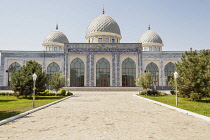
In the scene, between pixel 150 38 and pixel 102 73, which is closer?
pixel 102 73

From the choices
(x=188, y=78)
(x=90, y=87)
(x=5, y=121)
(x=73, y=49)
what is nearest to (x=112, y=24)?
(x=73, y=49)

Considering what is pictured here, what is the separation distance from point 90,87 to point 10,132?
3067cm

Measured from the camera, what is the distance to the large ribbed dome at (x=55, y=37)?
5104 cm

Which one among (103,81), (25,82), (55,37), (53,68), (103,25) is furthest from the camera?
(55,37)

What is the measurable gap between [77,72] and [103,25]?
1441cm

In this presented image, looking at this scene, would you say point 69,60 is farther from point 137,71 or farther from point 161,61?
point 161,61

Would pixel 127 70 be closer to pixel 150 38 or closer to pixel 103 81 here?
pixel 103 81

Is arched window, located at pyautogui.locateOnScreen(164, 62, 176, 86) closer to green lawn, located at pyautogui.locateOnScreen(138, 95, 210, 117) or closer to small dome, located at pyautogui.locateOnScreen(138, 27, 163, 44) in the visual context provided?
small dome, located at pyautogui.locateOnScreen(138, 27, 163, 44)

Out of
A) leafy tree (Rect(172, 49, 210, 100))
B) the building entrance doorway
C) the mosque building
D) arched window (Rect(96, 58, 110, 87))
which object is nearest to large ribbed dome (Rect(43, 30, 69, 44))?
the mosque building

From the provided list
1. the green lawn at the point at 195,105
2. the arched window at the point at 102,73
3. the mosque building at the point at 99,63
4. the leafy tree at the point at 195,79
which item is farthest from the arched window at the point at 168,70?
the green lawn at the point at 195,105

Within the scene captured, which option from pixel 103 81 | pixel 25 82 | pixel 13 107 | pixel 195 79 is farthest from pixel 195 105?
pixel 103 81

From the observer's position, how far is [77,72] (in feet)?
132

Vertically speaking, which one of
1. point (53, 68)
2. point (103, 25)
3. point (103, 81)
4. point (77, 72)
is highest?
point (103, 25)

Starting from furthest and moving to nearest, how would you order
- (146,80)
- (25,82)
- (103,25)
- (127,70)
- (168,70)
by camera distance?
(103,25)
(168,70)
(127,70)
(146,80)
(25,82)
